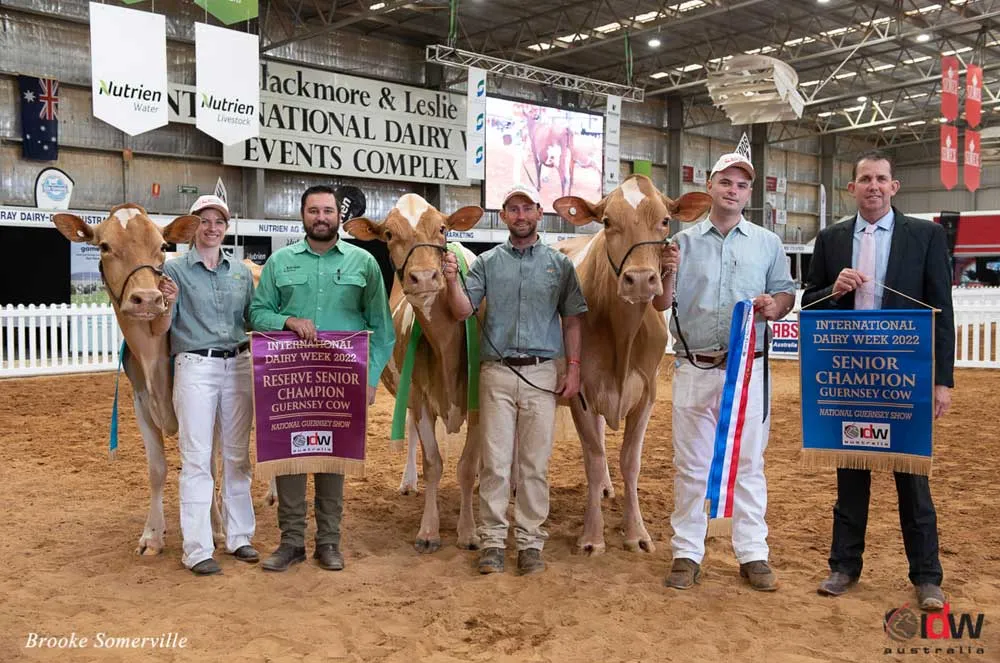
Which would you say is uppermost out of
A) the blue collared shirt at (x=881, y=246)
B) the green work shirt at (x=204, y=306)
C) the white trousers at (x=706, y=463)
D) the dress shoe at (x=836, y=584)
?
the blue collared shirt at (x=881, y=246)

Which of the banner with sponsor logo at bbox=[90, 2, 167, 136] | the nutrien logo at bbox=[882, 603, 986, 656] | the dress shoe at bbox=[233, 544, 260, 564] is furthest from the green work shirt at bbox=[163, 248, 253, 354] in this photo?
the banner with sponsor logo at bbox=[90, 2, 167, 136]

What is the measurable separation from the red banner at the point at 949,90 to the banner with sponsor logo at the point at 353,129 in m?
12.2

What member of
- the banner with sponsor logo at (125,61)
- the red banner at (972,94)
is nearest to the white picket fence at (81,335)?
the red banner at (972,94)

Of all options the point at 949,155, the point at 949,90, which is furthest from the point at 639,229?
the point at 949,155

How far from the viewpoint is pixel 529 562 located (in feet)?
15.2

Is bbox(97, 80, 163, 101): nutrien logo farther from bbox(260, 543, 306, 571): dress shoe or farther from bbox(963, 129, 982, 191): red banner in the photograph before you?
bbox(963, 129, 982, 191): red banner

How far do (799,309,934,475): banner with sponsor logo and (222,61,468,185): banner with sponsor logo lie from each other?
694 inches

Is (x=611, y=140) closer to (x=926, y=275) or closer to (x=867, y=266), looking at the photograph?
(x=867, y=266)

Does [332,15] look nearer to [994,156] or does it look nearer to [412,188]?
[412,188]

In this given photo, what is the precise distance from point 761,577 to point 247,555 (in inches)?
109

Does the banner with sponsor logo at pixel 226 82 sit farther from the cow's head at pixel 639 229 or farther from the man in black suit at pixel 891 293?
the man in black suit at pixel 891 293

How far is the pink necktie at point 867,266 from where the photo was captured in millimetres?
4098

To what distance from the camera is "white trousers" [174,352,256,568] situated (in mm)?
4613

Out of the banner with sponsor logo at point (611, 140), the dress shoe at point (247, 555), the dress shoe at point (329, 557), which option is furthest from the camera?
the banner with sponsor logo at point (611, 140)
